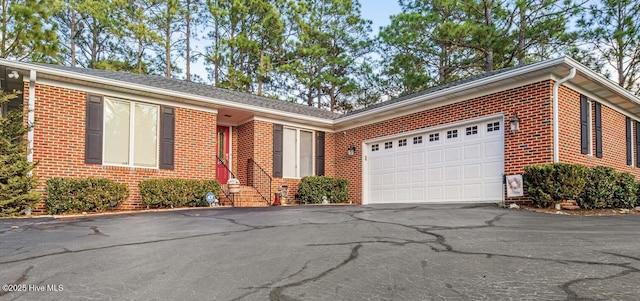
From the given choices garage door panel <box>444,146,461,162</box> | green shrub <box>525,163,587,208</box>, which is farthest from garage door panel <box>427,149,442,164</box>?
green shrub <box>525,163,587,208</box>

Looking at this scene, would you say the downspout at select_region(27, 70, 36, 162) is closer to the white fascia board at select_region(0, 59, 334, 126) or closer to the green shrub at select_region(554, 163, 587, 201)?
the white fascia board at select_region(0, 59, 334, 126)

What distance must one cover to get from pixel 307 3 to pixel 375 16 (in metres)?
4.26

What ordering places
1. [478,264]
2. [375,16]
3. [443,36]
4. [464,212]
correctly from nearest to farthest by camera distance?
1. [478,264]
2. [464,212]
3. [443,36]
4. [375,16]

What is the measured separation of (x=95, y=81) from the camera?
10.0m

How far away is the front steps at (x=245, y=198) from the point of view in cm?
1224

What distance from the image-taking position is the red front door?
13539 millimetres

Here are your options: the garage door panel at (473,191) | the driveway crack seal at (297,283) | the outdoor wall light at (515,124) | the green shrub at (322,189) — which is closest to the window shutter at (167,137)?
the green shrub at (322,189)

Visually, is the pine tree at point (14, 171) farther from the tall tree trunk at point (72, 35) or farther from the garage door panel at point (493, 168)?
the tall tree trunk at point (72, 35)

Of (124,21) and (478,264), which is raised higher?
(124,21)

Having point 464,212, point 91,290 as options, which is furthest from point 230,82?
point 91,290

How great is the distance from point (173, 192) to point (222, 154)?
128 inches

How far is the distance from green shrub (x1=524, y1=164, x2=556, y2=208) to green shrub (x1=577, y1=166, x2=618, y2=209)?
79 centimetres

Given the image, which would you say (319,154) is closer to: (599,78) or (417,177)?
(417,177)

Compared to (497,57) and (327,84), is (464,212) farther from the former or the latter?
(327,84)
